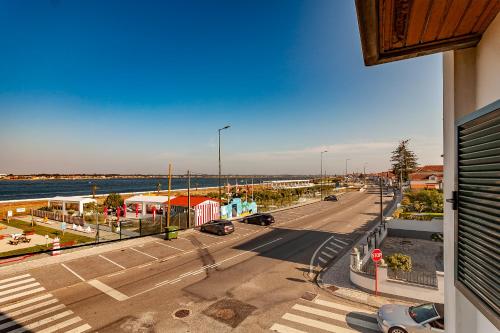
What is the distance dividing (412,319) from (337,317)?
268 centimetres

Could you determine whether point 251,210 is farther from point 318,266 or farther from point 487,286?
point 487,286

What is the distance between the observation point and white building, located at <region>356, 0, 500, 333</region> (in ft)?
8.42

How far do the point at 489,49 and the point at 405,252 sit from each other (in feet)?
67.6

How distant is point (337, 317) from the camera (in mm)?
10945

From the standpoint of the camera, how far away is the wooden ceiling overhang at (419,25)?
284cm

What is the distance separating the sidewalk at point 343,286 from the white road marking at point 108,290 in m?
9.72

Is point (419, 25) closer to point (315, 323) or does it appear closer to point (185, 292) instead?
point (315, 323)

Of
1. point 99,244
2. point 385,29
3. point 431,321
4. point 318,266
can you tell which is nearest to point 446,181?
point 385,29

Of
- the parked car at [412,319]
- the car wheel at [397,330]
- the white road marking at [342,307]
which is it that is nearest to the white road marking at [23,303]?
the white road marking at [342,307]

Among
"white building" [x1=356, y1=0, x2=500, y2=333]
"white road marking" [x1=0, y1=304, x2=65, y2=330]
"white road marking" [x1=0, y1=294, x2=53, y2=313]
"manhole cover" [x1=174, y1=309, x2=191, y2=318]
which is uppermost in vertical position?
"white building" [x1=356, y1=0, x2=500, y2=333]

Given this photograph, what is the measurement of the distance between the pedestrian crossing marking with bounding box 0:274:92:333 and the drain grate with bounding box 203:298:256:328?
465cm

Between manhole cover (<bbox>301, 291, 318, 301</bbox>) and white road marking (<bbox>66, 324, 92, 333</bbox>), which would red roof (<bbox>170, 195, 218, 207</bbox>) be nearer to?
manhole cover (<bbox>301, 291, 318, 301</bbox>)

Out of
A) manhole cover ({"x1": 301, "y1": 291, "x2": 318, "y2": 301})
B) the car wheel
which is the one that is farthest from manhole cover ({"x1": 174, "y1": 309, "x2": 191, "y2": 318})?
the car wheel

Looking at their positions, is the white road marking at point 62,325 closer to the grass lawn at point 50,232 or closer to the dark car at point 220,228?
the grass lawn at point 50,232
